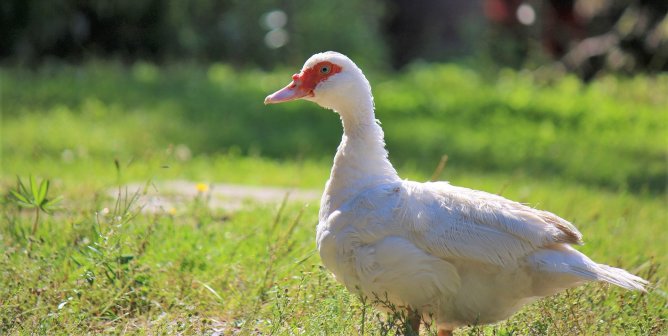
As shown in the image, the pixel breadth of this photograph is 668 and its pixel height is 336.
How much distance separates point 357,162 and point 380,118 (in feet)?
19.1

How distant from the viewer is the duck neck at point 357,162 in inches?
174

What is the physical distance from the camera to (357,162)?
4473mm

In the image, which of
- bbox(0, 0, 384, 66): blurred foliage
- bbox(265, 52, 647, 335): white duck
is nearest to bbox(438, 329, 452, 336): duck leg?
bbox(265, 52, 647, 335): white duck

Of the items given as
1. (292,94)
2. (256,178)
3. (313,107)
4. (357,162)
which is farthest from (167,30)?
(357,162)

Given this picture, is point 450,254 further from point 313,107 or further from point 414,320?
A: point 313,107

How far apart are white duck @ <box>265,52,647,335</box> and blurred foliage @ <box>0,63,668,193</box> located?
3.68m

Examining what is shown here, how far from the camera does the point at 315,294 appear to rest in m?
4.49

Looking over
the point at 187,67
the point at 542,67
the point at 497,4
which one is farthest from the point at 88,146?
the point at 497,4

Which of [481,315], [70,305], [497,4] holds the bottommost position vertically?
[70,305]

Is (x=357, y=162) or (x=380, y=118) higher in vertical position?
(x=357, y=162)

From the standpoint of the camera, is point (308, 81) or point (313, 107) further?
point (313, 107)

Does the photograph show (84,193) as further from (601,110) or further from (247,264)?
(601,110)

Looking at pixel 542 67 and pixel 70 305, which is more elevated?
pixel 542 67

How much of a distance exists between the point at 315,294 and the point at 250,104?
5.83 metres
